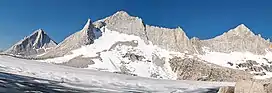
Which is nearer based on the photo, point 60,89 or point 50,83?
point 60,89

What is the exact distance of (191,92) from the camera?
20.3 metres

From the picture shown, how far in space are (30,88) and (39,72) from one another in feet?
23.5

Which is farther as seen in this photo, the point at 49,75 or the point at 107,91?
the point at 49,75

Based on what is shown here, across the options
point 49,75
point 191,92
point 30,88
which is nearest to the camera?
point 30,88

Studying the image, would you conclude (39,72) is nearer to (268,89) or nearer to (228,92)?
(228,92)

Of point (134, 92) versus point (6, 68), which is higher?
point (6, 68)

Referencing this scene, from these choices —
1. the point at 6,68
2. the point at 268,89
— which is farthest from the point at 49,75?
the point at 268,89

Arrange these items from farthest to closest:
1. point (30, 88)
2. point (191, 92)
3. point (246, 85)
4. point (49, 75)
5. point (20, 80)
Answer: point (49, 75) → point (191, 92) → point (20, 80) → point (246, 85) → point (30, 88)

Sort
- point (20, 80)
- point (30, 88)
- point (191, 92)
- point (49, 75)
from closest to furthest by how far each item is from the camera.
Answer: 1. point (30, 88)
2. point (20, 80)
3. point (191, 92)
4. point (49, 75)

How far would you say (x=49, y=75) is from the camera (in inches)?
861

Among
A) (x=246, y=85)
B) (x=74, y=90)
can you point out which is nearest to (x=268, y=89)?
(x=246, y=85)

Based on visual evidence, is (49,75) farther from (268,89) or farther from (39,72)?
(268,89)

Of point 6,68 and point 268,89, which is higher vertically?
point 6,68

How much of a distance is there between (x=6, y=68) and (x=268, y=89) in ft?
47.7
